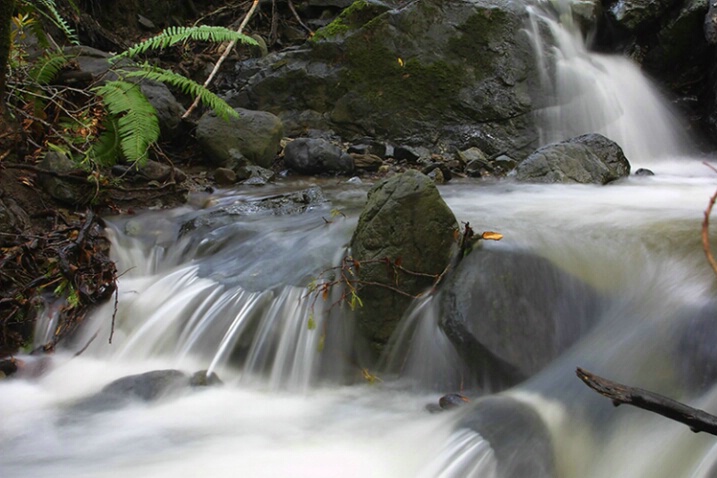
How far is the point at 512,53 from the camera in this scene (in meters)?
7.98

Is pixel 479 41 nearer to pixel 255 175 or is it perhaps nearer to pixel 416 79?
pixel 416 79

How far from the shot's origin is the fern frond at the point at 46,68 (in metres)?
4.82

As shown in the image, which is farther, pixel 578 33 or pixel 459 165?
pixel 578 33

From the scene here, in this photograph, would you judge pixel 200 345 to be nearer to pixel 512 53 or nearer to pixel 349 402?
pixel 349 402

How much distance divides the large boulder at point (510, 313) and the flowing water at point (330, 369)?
8 centimetres

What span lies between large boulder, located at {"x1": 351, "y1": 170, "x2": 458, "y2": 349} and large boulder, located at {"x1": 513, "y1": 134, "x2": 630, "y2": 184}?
3059 mm

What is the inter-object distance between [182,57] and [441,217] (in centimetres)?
701

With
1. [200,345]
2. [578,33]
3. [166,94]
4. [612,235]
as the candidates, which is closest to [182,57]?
[166,94]

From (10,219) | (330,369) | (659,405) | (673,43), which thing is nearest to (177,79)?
(10,219)

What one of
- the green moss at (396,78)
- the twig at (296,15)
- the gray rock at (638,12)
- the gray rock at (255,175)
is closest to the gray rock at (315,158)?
the gray rock at (255,175)

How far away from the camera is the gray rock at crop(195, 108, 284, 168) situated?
616 centimetres

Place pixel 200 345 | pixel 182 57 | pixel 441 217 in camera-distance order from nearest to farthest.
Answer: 1. pixel 441 217
2. pixel 200 345
3. pixel 182 57

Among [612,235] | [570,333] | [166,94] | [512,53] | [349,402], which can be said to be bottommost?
[349,402]

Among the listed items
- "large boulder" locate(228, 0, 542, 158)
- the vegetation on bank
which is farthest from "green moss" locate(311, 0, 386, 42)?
the vegetation on bank
